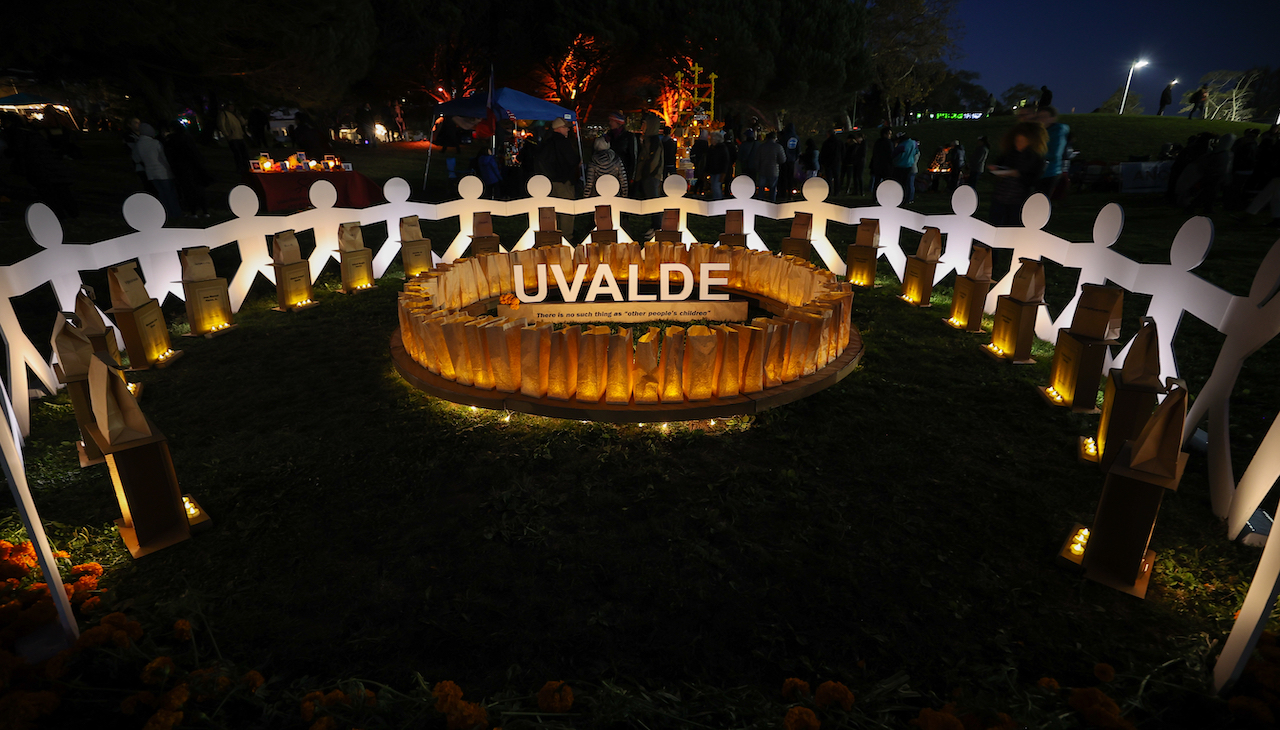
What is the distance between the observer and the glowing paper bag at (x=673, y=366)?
3.92 meters

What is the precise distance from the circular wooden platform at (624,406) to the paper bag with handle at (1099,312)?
5.35ft

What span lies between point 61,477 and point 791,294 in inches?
226

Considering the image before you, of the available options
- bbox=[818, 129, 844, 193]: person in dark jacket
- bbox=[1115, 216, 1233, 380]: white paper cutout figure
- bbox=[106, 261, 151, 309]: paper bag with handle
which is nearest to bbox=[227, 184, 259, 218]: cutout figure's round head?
bbox=[106, 261, 151, 309]: paper bag with handle

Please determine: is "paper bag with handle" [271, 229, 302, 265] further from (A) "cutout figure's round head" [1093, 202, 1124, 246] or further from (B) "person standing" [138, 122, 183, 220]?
(A) "cutout figure's round head" [1093, 202, 1124, 246]

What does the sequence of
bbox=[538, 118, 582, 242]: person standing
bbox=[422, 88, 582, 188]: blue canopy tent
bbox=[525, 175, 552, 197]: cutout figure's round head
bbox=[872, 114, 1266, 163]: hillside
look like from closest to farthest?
bbox=[525, 175, 552, 197]: cutout figure's round head
bbox=[538, 118, 582, 242]: person standing
bbox=[422, 88, 582, 188]: blue canopy tent
bbox=[872, 114, 1266, 163]: hillside

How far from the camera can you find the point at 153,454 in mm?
2820

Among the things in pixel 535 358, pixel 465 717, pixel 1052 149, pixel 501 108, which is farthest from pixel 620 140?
pixel 465 717

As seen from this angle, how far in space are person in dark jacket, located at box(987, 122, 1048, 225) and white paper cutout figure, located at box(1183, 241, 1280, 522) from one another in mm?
3920

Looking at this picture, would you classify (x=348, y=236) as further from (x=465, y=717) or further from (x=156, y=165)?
(x=465, y=717)

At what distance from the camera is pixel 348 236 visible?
739 cm

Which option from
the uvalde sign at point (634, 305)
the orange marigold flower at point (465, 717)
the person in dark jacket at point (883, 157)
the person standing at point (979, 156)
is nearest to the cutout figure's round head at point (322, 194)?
the uvalde sign at point (634, 305)

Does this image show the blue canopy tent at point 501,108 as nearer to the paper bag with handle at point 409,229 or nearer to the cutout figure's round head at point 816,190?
the paper bag with handle at point 409,229

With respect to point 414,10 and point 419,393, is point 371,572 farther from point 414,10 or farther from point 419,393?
point 414,10

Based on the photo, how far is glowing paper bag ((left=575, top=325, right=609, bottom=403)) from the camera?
154 inches
